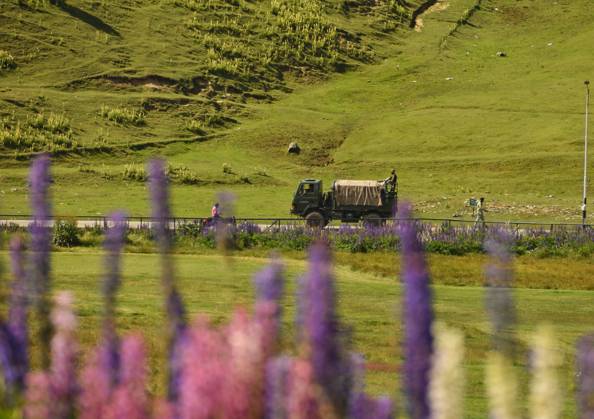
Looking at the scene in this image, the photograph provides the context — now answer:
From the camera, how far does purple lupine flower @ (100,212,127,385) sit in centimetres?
277

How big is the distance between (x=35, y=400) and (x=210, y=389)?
512 millimetres

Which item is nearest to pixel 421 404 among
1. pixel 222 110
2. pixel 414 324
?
pixel 414 324

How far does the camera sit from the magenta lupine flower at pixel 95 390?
2.45 m

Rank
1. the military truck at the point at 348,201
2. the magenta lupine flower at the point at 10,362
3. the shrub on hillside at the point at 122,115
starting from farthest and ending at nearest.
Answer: the shrub on hillside at the point at 122,115, the military truck at the point at 348,201, the magenta lupine flower at the point at 10,362

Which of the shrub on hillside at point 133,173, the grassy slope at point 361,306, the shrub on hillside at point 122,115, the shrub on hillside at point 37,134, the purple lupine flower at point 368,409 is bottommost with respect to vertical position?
the grassy slope at point 361,306

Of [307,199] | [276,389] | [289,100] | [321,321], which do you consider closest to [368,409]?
[276,389]

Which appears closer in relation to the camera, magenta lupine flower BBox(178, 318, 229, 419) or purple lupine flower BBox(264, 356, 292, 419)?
magenta lupine flower BBox(178, 318, 229, 419)

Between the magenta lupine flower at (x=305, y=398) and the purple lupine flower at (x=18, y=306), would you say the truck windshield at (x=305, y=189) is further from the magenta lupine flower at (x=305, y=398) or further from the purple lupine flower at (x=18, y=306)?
the magenta lupine flower at (x=305, y=398)

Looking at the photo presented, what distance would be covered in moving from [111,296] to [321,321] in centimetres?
83

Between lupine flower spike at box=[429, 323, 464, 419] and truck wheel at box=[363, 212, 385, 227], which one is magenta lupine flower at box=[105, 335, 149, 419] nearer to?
lupine flower spike at box=[429, 323, 464, 419]

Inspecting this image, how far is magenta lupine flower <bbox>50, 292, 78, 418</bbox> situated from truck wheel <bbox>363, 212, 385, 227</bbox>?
119 ft

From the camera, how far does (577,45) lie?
105m

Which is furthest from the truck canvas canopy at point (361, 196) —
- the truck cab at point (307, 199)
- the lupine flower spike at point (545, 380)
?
the lupine flower spike at point (545, 380)

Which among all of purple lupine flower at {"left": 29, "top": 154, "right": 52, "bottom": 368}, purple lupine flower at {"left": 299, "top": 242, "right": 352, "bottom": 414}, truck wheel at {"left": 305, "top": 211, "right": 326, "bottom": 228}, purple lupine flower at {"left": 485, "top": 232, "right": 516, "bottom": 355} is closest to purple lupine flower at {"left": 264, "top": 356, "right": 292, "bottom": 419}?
purple lupine flower at {"left": 299, "top": 242, "right": 352, "bottom": 414}
